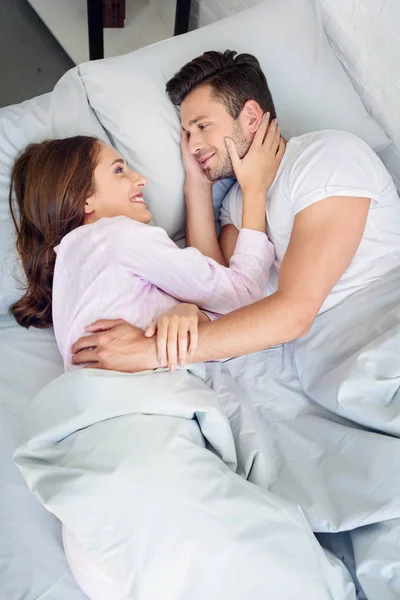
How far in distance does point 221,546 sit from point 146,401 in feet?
0.87

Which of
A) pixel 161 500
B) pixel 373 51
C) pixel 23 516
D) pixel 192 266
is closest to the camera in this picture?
pixel 161 500

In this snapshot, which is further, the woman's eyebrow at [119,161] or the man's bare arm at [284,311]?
the woman's eyebrow at [119,161]

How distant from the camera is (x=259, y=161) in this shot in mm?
1459

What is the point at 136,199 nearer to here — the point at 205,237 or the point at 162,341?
the point at 205,237

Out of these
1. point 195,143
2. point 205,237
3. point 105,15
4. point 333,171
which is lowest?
point 205,237

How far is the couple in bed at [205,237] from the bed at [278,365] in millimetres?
66

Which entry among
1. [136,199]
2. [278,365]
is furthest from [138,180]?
[278,365]

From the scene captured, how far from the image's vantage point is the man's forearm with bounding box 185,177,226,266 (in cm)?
158

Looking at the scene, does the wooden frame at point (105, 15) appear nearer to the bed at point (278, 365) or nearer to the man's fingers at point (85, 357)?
the bed at point (278, 365)

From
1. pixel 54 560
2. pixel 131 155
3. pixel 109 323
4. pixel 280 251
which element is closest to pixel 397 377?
pixel 280 251

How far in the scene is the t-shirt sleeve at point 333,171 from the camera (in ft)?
4.24

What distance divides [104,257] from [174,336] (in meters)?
0.23

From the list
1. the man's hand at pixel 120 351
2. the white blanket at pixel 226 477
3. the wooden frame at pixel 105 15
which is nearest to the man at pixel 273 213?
the man's hand at pixel 120 351

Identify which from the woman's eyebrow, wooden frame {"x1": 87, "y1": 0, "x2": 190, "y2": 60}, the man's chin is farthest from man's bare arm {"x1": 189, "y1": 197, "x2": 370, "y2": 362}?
wooden frame {"x1": 87, "y1": 0, "x2": 190, "y2": 60}
